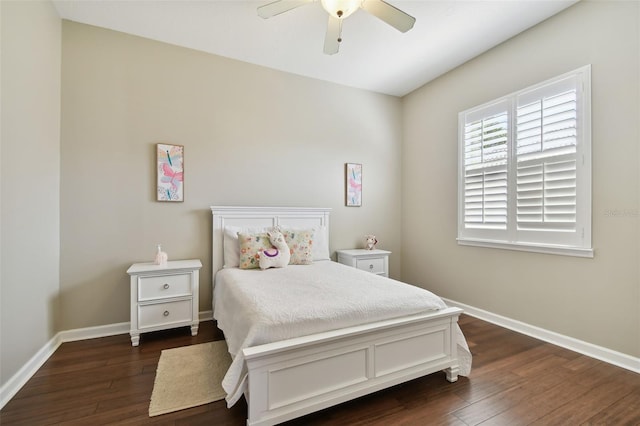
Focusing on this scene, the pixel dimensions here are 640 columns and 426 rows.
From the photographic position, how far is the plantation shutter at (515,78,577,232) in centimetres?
245

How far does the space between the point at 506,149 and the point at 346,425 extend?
2914 millimetres

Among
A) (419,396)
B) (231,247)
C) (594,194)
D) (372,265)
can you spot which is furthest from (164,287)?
(594,194)

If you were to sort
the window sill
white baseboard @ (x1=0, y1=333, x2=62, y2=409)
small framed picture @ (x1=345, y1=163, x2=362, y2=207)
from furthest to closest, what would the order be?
small framed picture @ (x1=345, y1=163, x2=362, y2=207) → the window sill → white baseboard @ (x1=0, y1=333, x2=62, y2=409)

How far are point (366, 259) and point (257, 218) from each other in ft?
4.86

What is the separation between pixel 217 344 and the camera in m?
2.54

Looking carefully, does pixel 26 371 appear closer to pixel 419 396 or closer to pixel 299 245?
pixel 299 245

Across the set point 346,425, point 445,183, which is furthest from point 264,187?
point 346,425

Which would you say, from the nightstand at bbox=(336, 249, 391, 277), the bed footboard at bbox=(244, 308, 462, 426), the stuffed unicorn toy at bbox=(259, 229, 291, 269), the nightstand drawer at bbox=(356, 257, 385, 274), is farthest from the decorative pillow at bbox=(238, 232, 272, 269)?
the bed footboard at bbox=(244, 308, 462, 426)

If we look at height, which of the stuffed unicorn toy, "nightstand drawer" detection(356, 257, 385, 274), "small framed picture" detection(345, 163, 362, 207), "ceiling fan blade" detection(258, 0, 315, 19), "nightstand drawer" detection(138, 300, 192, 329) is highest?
"ceiling fan blade" detection(258, 0, 315, 19)

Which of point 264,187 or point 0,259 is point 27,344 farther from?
point 264,187

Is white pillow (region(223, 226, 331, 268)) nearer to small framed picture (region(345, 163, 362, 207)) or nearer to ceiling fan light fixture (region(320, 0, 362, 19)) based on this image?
small framed picture (region(345, 163, 362, 207))

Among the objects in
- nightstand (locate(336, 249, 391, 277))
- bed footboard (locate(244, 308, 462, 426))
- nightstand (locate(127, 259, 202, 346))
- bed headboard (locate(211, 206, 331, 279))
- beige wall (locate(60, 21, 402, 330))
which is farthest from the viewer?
nightstand (locate(336, 249, 391, 277))

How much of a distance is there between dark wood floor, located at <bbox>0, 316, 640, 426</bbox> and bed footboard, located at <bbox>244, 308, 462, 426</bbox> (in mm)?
131

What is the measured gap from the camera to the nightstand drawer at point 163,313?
2541mm
